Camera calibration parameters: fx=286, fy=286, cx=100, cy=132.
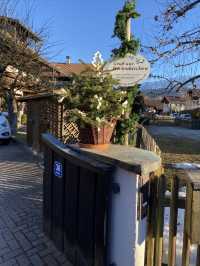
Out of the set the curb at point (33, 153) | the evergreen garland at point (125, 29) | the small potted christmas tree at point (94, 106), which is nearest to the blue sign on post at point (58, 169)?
the small potted christmas tree at point (94, 106)

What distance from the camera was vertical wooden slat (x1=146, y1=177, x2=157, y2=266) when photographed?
2447 mm

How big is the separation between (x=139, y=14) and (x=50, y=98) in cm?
488

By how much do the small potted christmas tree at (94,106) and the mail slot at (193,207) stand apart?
3.79 ft

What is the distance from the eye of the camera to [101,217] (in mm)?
2498

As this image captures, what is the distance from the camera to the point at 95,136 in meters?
3.02

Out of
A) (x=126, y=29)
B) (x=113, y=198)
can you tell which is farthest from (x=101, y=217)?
(x=126, y=29)

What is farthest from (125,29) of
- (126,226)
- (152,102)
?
(152,102)

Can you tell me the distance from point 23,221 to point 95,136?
2015 mm

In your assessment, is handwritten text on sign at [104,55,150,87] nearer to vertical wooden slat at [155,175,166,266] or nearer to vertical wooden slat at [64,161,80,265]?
vertical wooden slat at [64,161,80,265]

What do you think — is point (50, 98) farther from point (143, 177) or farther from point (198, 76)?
point (143, 177)

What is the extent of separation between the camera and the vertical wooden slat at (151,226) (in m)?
2.45

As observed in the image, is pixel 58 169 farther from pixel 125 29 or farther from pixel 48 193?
pixel 125 29

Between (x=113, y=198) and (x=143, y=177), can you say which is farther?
(x=113, y=198)

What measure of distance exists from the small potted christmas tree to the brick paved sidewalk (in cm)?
138
